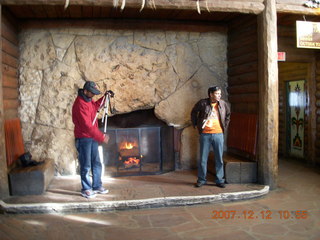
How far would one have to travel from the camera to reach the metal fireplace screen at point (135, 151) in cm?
648

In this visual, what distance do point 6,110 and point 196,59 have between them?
4172 millimetres

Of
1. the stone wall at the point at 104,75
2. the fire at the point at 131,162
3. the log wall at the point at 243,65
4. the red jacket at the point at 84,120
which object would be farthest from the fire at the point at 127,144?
the log wall at the point at 243,65

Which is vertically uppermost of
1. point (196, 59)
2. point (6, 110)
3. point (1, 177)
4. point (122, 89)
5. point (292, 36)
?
point (292, 36)

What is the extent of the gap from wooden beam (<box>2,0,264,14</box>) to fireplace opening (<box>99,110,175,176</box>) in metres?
2.49

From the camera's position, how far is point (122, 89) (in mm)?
6402

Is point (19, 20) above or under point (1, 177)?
above

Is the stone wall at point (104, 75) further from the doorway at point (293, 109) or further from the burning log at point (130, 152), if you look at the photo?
the doorway at point (293, 109)

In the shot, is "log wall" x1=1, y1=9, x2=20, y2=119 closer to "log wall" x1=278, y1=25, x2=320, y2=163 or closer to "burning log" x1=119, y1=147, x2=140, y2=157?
"burning log" x1=119, y1=147, x2=140, y2=157

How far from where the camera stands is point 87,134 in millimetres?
4930

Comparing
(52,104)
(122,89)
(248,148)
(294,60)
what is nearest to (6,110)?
(52,104)

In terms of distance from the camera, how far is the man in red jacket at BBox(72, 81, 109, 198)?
192 inches

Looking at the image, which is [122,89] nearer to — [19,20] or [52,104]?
[52,104]

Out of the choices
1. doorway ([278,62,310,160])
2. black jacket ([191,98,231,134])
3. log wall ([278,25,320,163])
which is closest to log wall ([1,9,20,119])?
black jacket ([191,98,231,134])

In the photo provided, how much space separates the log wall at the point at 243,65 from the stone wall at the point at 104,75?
1.93 ft
